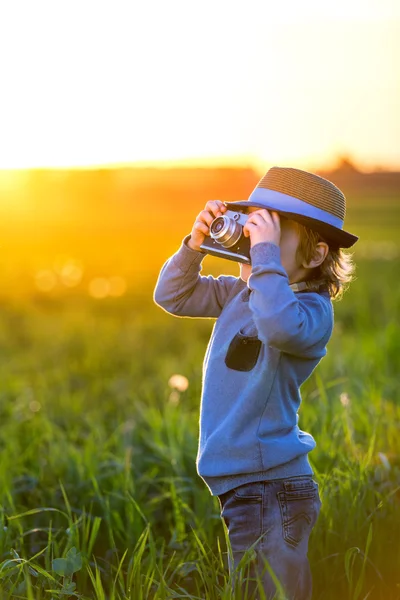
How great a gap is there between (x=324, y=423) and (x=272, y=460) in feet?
4.20

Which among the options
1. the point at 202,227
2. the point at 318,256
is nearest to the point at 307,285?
the point at 318,256

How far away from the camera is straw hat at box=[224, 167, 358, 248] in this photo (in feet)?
7.45

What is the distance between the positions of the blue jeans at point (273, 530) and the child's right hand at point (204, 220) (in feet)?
2.40

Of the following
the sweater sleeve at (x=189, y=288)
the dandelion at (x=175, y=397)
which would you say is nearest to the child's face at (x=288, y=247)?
the sweater sleeve at (x=189, y=288)

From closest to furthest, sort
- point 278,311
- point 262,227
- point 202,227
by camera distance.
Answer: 1. point 278,311
2. point 262,227
3. point 202,227

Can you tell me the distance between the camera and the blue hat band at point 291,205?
227cm

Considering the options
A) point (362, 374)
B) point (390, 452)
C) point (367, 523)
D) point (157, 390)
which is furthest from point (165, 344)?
point (367, 523)

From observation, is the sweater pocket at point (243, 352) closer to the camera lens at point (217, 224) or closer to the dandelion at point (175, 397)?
the camera lens at point (217, 224)

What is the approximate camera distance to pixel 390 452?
356cm

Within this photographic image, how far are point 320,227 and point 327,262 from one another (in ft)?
0.48

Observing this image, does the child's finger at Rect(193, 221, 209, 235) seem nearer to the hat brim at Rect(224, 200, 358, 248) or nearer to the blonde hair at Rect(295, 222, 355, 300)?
the hat brim at Rect(224, 200, 358, 248)

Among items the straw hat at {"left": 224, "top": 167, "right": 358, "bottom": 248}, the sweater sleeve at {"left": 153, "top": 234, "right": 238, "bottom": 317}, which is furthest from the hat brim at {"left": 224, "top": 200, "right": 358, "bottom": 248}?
the sweater sleeve at {"left": 153, "top": 234, "right": 238, "bottom": 317}

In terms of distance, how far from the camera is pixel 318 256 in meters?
2.35

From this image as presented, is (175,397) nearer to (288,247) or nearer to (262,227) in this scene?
(288,247)
